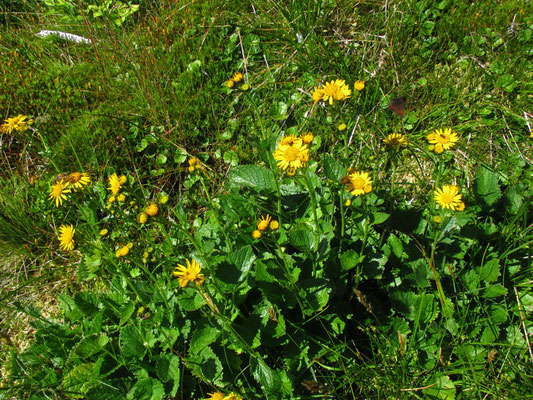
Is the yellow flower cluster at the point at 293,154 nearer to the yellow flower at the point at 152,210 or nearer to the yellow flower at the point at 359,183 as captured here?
the yellow flower at the point at 359,183

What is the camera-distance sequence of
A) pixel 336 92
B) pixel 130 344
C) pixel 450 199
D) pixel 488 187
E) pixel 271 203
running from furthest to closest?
pixel 271 203, pixel 488 187, pixel 336 92, pixel 130 344, pixel 450 199

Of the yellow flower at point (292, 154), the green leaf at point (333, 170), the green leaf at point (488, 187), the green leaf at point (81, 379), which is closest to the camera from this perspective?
the yellow flower at point (292, 154)

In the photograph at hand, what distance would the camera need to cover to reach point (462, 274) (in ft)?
6.03

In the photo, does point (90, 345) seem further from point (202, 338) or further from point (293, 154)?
point (293, 154)

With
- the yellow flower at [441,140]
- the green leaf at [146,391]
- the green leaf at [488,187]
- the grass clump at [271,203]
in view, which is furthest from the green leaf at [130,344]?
the green leaf at [488,187]

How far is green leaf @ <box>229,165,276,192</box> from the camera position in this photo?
2.05m


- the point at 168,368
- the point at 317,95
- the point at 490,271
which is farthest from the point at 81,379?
the point at 490,271

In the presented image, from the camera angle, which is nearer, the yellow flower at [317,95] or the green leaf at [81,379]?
the green leaf at [81,379]

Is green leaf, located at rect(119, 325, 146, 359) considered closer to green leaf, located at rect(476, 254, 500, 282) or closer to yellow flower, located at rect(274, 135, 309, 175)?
yellow flower, located at rect(274, 135, 309, 175)

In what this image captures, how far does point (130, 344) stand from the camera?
1712mm

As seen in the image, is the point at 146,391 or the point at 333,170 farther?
the point at 333,170

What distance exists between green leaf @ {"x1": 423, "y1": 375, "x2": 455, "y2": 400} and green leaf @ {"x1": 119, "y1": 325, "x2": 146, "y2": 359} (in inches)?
44.9

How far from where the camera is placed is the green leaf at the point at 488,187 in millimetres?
1971

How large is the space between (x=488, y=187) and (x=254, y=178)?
3.67 ft
